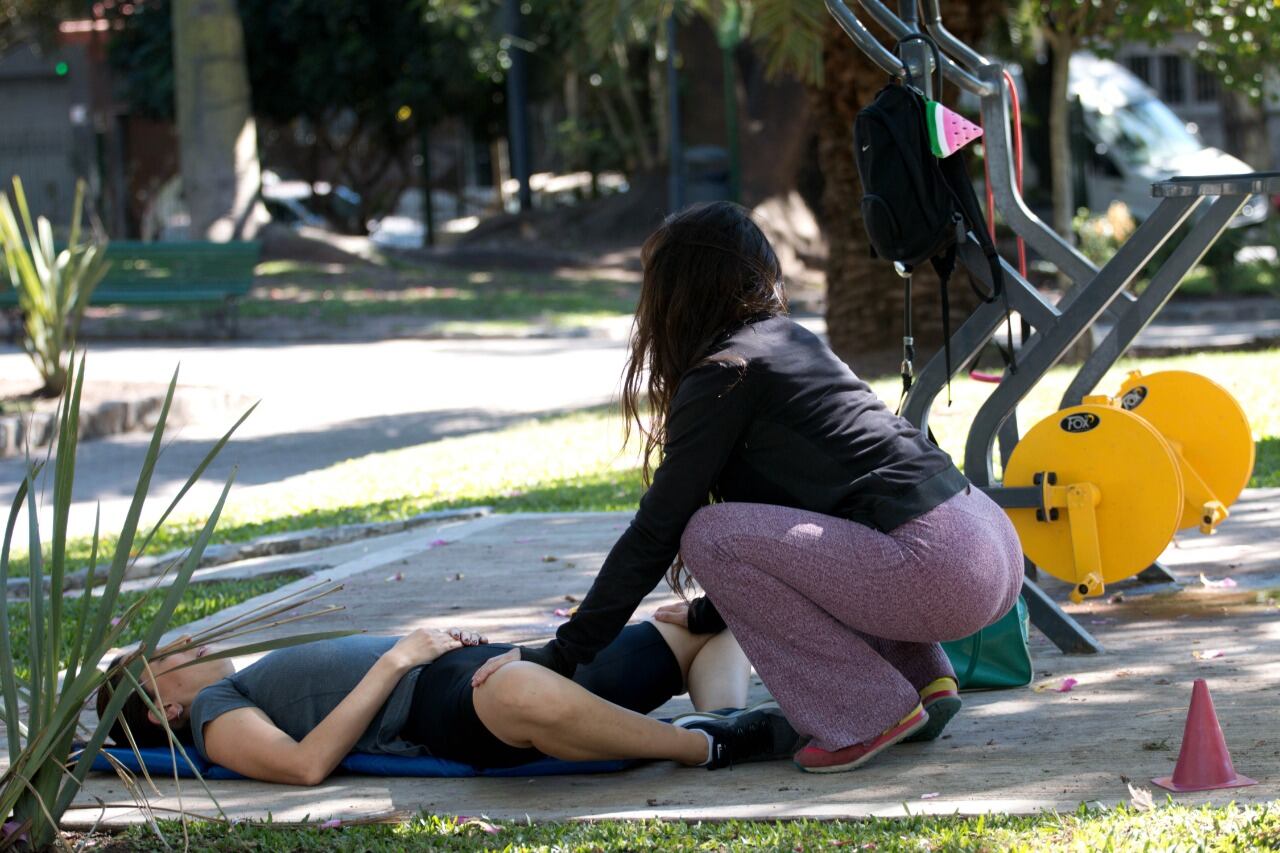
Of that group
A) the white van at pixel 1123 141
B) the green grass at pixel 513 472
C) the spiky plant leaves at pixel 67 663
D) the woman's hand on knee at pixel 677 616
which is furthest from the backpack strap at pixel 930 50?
the white van at pixel 1123 141

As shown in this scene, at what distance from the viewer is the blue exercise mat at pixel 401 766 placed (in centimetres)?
375

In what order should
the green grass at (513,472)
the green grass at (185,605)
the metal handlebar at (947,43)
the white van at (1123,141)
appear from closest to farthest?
1. the metal handlebar at (947,43)
2. the green grass at (185,605)
3. the green grass at (513,472)
4. the white van at (1123,141)

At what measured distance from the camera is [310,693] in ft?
12.4

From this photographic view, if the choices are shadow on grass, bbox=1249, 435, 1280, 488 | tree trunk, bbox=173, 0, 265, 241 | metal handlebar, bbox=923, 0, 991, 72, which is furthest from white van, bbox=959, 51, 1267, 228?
metal handlebar, bbox=923, 0, 991, 72

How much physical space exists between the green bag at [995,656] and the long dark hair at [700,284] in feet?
3.54

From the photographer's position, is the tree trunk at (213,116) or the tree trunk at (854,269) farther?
the tree trunk at (213,116)

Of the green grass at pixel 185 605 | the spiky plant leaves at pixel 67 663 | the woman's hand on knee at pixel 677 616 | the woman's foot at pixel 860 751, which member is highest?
the spiky plant leaves at pixel 67 663

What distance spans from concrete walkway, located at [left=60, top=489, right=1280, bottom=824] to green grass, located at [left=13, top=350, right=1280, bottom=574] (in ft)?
7.70

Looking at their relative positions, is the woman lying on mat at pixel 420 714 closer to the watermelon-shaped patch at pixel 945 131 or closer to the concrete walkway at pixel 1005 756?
the concrete walkway at pixel 1005 756

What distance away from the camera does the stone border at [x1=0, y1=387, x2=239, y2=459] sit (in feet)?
39.4

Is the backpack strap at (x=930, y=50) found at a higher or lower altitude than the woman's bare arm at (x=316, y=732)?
higher

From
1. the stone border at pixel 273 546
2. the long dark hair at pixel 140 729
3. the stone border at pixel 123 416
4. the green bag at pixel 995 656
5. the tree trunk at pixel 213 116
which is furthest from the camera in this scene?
the tree trunk at pixel 213 116

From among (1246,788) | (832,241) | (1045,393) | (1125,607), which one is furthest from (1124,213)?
(1246,788)

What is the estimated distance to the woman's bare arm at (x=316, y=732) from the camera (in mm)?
3678
